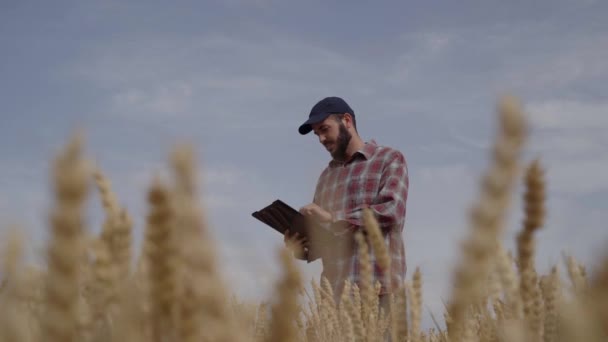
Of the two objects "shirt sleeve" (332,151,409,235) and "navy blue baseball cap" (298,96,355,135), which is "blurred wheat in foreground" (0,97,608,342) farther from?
"navy blue baseball cap" (298,96,355,135)

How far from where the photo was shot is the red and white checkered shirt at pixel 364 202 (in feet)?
14.6

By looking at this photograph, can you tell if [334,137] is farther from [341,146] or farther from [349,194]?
[349,194]

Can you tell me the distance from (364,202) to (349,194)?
7.4 inches

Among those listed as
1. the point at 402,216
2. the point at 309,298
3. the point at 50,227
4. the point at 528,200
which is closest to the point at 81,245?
the point at 50,227

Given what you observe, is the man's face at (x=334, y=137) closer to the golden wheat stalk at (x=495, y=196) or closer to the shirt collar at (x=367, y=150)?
the shirt collar at (x=367, y=150)

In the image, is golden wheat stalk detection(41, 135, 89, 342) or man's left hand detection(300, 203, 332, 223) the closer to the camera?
golden wheat stalk detection(41, 135, 89, 342)

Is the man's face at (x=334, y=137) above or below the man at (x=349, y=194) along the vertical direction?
above

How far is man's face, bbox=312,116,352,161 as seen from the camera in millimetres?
5371

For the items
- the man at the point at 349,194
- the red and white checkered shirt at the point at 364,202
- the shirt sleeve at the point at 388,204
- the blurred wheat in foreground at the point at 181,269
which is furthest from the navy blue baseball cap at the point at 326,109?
the blurred wheat in foreground at the point at 181,269

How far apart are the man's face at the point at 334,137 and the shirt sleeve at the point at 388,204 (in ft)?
1.71

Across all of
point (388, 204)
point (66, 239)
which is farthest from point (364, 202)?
point (66, 239)

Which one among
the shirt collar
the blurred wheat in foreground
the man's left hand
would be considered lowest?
the blurred wheat in foreground

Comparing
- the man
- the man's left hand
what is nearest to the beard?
the man

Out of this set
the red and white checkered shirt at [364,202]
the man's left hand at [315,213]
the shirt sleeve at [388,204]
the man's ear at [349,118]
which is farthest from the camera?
the man's ear at [349,118]
